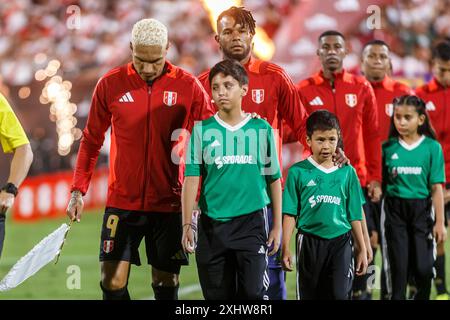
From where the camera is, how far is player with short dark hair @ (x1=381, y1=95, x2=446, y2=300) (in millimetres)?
7809

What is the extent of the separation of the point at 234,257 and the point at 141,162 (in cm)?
97

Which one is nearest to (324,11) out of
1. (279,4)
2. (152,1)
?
(279,4)

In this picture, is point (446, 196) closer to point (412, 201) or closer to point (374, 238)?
point (374, 238)

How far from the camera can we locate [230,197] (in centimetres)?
602

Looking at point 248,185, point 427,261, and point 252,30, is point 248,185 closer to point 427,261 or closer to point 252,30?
point 252,30

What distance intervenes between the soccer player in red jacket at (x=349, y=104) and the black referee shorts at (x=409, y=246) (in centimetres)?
30

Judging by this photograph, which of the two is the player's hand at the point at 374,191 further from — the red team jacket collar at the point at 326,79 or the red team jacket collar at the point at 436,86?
the red team jacket collar at the point at 436,86

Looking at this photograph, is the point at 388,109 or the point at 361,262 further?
the point at 388,109

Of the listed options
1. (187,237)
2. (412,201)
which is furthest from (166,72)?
(412,201)

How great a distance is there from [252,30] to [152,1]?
41.8 ft

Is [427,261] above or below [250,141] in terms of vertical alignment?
below

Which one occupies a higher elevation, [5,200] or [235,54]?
[235,54]

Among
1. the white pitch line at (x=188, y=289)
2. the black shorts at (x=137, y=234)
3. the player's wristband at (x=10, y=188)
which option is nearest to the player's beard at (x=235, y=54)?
the black shorts at (x=137, y=234)

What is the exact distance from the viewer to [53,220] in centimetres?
1541
